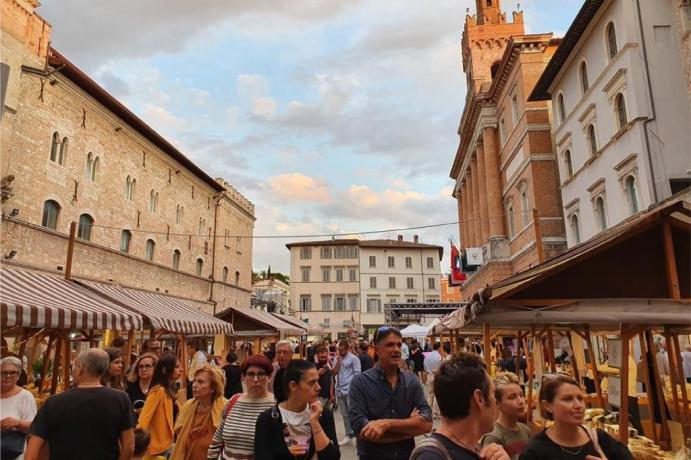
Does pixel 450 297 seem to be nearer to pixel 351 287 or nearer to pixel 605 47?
pixel 351 287

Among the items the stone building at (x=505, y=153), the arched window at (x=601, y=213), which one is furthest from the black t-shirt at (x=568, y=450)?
the arched window at (x=601, y=213)

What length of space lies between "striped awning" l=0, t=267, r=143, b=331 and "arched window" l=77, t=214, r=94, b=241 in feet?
46.9

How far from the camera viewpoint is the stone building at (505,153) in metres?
24.8

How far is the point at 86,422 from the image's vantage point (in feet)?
10.8

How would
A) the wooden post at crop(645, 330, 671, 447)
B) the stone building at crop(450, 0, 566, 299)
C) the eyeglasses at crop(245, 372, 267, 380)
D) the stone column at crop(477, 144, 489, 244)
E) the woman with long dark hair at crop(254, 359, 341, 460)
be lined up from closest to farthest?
1. the woman with long dark hair at crop(254, 359, 341, 460)
2. the eyeglasses at crop(245, 372, 267, 380)
3. the wooden post at crop(645, 330, 671, 447)
4. the stone building at crop(450, 0, 566, 299)
5. the stone column at crop(477, 144, 489, 244)

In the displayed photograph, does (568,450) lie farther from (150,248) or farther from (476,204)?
(476,204)

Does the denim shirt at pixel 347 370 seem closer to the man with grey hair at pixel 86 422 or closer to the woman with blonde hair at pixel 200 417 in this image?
the woman with blonde hair at pixel 200 417

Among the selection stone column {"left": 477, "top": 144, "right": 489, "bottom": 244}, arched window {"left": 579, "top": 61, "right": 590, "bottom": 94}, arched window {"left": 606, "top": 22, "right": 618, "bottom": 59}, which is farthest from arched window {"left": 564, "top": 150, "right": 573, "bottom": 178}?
stone column {"left": 477, "top": 144, "right": 489, "bottom": 244}

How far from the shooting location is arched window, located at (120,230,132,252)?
80.0 ft

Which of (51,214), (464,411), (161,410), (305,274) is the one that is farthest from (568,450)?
(305,274)

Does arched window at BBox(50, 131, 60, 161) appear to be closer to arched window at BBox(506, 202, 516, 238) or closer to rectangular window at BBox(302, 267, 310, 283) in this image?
arched window at BBox(506, 202, 516, 238)

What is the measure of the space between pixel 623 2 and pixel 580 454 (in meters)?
19.2

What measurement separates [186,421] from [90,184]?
20.9m

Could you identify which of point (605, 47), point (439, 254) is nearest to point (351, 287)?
point (439, 254)
